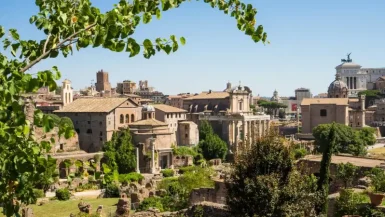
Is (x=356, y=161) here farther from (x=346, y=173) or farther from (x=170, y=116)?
(x=170, y=116)

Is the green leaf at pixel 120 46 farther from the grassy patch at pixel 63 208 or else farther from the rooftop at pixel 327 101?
the rooftop at pixel 327 101

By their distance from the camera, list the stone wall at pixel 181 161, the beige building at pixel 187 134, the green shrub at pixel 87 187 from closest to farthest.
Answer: the green shrub at pixel 87 187, the stone wall at pixel 181 161, the beige building at pixel 187 134

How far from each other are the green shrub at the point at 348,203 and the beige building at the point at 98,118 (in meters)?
34.4

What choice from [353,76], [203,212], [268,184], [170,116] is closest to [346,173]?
[203,212]

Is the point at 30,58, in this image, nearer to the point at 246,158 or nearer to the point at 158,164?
the point at 246,158

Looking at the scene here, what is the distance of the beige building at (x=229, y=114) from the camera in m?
60.6

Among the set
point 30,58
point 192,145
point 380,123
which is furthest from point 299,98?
point 30,58

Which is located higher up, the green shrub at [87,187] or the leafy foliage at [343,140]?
the leafy foliage at [343,140]

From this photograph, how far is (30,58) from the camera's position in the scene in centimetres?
527

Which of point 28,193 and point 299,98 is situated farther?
point 299,98

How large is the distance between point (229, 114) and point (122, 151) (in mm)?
22414

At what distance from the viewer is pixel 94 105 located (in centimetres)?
5203

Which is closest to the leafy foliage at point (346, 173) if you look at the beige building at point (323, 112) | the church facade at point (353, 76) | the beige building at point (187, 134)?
the beige building at point (187, 134)

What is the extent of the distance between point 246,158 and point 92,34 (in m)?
12.2
